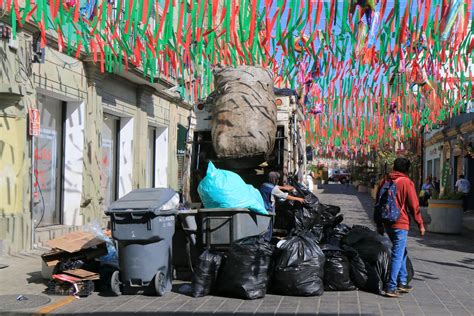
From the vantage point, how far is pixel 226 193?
301 inches

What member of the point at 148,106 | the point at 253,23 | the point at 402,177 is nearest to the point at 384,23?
the point at 253,23

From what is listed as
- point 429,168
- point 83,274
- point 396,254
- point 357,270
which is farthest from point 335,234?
point 429,168

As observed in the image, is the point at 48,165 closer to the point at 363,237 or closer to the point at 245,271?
the point at 245,271

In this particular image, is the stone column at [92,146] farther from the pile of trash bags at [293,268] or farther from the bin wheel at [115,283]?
the pile of trash bags at [293,268]

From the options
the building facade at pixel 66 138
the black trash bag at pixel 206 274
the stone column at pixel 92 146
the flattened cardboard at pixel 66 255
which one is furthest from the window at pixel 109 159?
the black trash bag at pixel 206 274

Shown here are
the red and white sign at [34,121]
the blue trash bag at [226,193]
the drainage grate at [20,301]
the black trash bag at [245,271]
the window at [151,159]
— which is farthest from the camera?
the window at [151,159]

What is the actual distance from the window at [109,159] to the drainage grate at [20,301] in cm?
808

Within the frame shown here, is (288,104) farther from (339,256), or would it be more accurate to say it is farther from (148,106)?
(148,106)

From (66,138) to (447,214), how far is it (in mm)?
9915

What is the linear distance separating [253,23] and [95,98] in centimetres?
653

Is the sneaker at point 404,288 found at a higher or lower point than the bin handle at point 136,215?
lower

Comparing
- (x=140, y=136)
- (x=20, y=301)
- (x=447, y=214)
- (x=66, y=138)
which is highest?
(x=140, y=136)

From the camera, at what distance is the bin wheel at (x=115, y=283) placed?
6914 millimetres

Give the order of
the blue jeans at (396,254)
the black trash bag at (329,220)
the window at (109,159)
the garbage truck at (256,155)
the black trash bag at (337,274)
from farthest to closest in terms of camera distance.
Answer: the window at (109,159) < the garbage truck at (256,155) < the black trash bag at (329,220) < the black trash bag at (337,274) < the blue jeans at (396,254)
